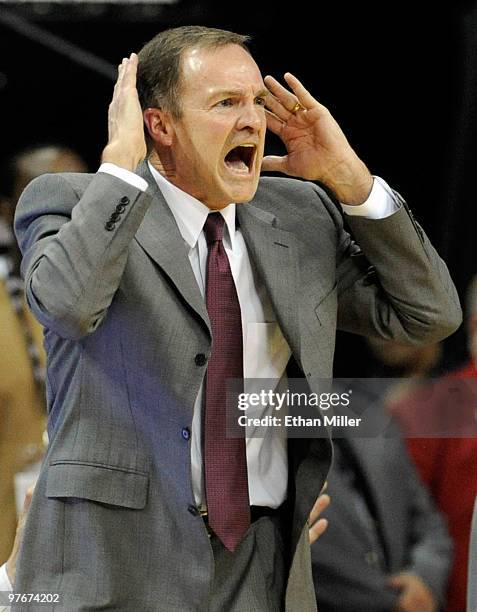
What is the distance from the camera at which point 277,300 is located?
1.77m

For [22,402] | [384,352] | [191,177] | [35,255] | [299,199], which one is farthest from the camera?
[22,402]

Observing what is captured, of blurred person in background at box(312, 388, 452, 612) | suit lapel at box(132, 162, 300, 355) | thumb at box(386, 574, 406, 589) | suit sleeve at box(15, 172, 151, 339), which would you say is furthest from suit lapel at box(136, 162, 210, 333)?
thumb at box(386, 574, 406, 589)

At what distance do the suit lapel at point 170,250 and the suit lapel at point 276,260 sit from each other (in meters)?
0.12

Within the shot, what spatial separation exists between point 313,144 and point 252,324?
0.30m

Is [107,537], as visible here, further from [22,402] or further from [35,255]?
[22,402]

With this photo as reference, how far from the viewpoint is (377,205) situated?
182 centimetres

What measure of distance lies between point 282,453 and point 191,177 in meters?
0.45

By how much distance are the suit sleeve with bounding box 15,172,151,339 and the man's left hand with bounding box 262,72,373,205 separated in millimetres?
354

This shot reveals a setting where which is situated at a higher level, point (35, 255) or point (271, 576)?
point (35, 255)

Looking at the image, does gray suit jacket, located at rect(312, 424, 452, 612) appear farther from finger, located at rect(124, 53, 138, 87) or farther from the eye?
finger, located at rect(124, 53, 138, 87)

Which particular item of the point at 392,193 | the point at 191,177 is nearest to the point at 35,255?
the point at 191,177

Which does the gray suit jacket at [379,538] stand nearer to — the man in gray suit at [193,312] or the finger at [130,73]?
the man in gray suit at [193,312]

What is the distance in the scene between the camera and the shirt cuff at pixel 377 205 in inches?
71.2

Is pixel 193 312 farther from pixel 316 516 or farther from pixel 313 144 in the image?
pixel 316 516
